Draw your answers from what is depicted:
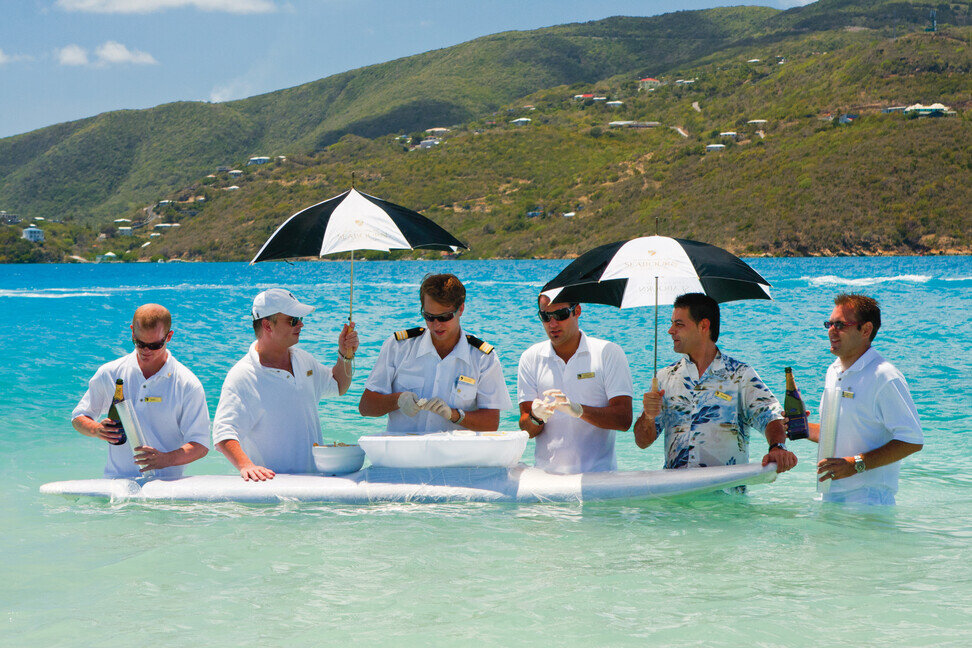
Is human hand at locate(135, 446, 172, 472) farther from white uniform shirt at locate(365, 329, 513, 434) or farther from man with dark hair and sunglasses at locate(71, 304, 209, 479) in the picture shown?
white uniform shirt at locate(365, 329, 513, 434)

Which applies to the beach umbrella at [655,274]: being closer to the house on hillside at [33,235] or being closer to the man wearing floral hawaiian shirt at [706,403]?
the man wearing floral hawaiian shirt at [706,403]

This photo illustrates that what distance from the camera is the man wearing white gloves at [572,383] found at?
4.44m

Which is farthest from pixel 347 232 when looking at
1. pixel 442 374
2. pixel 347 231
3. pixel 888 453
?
pixel 888 453

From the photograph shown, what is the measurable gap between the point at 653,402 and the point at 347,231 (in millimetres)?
1912

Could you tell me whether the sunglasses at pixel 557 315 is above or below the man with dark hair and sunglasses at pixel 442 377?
above

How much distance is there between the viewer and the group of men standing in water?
4.14 meters

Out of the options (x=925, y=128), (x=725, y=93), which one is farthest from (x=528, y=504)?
(x=725, y=93)

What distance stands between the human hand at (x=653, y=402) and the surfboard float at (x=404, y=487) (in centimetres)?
51

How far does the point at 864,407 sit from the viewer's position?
407 centimetres

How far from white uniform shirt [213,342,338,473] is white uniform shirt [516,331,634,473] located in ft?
3.68

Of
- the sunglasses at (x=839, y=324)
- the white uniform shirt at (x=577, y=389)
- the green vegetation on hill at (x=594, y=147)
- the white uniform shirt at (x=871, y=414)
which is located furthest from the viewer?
the green vegetation on hill at (x=594, y=147)

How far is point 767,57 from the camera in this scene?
121188mm

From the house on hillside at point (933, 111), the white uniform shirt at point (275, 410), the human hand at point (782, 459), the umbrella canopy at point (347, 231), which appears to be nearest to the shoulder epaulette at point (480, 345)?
the umbrella canopy at point (347, 231)

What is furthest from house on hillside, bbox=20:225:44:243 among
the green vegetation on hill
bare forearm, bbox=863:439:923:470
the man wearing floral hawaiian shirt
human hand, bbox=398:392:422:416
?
bare forearm, bbox=863:439:923:470
